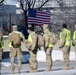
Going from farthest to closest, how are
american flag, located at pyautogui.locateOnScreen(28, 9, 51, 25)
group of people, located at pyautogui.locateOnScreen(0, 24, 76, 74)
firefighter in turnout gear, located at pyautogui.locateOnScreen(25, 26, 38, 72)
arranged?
1. american flag, located at pyautogui.locateOnScreen(28, 9, 51, 25)
2. firefighter in turnout gear, located at pyautogui.locateOnScreen(25, 26, 38, 72)
3. group of people, located at pyautogui.locateOnScreen(0, 24, 76, 74)

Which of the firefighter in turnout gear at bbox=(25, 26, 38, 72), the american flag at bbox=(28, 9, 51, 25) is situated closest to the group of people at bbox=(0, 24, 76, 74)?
the firefighter in turnout gear at bbox=(25, 26, 38, 72)

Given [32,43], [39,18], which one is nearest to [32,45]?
[32,43]

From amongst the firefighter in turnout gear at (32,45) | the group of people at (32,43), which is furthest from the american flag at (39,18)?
the firefighter in turnout gear at (32,45)

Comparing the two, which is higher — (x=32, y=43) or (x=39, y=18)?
(x=32, y=43)

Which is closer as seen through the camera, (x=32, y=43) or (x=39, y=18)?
(x=32, y=43)

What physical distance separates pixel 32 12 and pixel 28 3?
36245 mm

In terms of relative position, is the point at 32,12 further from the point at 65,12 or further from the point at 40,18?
the point at 65,12

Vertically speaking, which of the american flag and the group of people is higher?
the group of people

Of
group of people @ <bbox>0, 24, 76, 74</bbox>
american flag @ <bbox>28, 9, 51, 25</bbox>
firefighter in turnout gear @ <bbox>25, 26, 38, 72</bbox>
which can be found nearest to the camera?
group of people @ <bbox>0, 24, 76, 74</bbox>

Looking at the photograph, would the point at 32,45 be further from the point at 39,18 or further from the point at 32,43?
the point at 39,18

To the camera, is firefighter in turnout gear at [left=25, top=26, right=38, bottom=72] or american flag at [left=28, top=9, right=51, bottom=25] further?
american flag at [left=28, top=9, right=51, bottom=25]

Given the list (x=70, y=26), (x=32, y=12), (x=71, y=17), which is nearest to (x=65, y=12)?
(x=71, y=17)

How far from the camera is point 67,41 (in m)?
18.3

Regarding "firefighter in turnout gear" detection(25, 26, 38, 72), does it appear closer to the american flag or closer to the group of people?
the group of people
